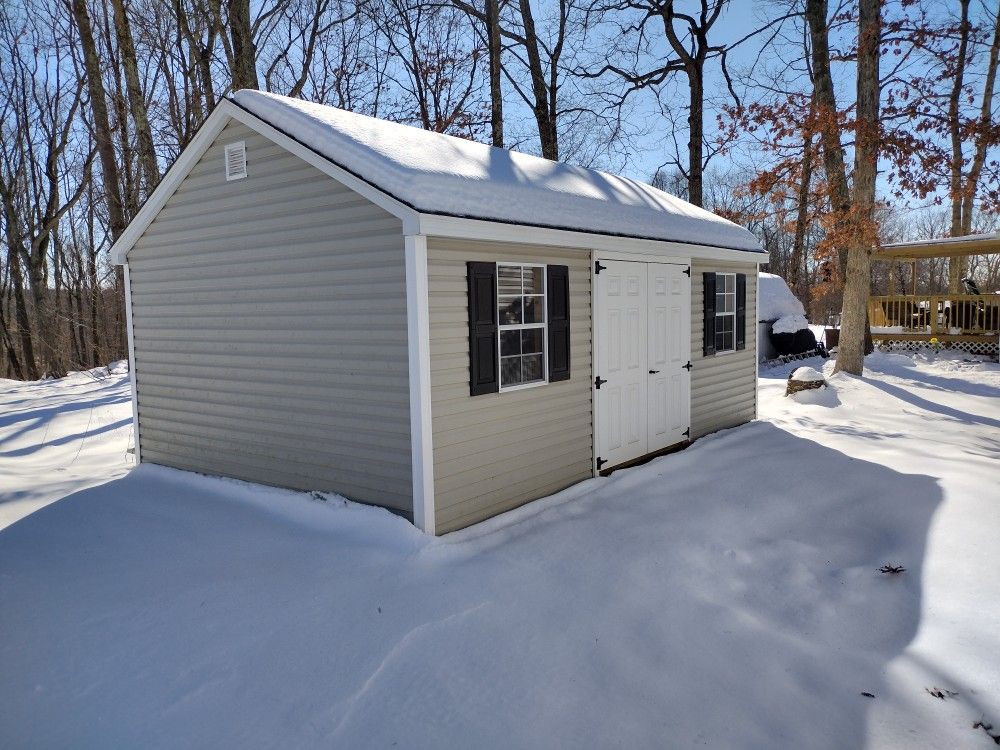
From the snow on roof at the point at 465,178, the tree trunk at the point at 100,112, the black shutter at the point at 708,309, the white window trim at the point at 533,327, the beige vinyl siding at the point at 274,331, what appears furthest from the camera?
the tree trunk at the point at 100,112

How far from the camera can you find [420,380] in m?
5.31

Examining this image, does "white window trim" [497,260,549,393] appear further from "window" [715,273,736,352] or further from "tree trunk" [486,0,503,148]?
"tree trunk" [486,0,503,148]

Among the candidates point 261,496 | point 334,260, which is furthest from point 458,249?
point 261,496

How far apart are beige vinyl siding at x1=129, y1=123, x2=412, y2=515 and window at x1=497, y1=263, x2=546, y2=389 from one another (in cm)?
103

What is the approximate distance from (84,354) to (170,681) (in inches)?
1166

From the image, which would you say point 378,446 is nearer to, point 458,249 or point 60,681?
point 458,249

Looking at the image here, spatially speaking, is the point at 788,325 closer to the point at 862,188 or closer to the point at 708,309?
the point at 862,188

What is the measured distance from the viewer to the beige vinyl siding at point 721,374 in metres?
9.00

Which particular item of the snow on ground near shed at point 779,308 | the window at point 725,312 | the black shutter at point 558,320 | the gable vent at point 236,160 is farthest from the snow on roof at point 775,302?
the gable vent at point 236,160

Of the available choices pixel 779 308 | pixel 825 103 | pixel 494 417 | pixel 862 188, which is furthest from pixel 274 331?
pixel 779 308

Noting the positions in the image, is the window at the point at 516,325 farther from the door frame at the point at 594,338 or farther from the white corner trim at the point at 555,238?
the door frame at the point at 594,338

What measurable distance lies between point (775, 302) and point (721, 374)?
32.0ft

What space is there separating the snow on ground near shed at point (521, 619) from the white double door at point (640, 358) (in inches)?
35.1

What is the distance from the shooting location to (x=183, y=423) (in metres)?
7.51
